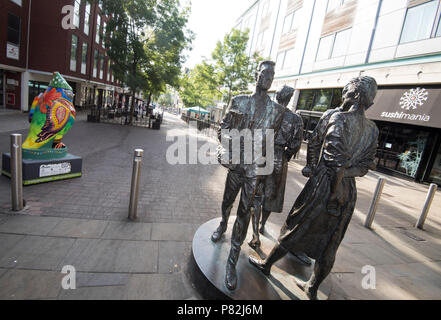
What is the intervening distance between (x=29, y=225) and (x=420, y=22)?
55.3 ft

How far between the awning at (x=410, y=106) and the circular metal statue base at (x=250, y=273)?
11424 millimetres

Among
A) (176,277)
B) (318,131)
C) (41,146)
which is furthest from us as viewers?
(41,146)

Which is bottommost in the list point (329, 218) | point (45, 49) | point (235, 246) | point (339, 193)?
point (235, 246)

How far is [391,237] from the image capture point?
4922 millimetres

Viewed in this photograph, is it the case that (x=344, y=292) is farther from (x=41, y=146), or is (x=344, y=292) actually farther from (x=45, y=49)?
(x=45, y=49)

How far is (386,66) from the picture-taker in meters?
12.2

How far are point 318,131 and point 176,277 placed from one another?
2375 millimetres

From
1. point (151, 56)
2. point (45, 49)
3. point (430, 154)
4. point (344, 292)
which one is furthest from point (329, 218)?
point (45, 49)

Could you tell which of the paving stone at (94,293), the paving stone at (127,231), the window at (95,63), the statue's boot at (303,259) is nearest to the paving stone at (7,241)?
the paving stone at (127,231)

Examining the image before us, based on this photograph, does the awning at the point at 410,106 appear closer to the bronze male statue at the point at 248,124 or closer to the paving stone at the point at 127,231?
the bronze male statue at the point at 248,124

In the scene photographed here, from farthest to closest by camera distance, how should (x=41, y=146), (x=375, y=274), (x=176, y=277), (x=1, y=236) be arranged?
(x=41, y=146) < (x=375, y=274) < (x=1, y=236) < (x=176, y=277)

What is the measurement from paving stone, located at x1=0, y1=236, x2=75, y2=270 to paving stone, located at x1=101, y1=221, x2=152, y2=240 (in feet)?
1.62

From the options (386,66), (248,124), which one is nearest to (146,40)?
(386,66)

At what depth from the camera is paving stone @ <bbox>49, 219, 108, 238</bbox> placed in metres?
3.20
